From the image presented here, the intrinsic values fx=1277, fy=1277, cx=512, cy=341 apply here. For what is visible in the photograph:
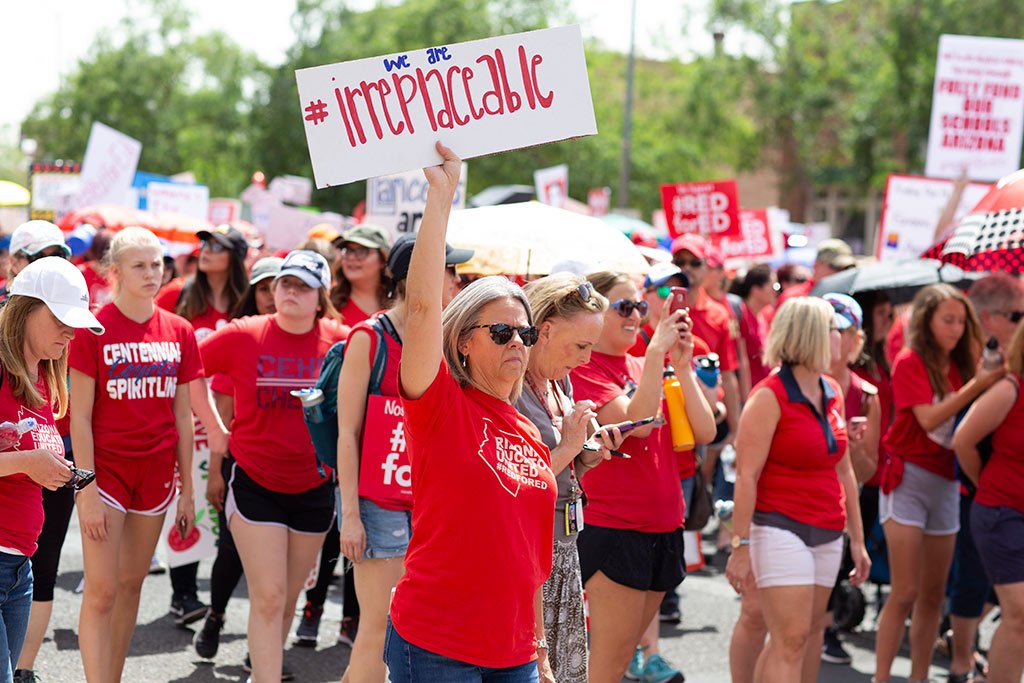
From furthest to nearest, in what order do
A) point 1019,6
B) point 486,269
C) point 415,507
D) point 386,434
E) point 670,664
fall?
point 1019,6 < point 670,664 < point 486,269 < point 386,434 < point 415,507

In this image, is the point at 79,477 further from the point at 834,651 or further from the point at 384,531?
the point at 834,651

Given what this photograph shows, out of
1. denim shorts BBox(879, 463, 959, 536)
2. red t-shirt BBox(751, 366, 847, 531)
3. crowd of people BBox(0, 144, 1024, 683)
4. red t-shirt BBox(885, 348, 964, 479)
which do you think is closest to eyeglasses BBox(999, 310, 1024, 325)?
crowd of people BBox(0, 144, 1024, 683)

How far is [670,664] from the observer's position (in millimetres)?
7141

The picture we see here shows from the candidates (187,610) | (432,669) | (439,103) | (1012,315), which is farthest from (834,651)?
(439,103)

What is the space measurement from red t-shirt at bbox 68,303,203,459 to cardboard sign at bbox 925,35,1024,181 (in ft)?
23.0

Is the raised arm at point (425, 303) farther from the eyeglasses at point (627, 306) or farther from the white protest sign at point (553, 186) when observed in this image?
the white protest sign at point (553, 186)

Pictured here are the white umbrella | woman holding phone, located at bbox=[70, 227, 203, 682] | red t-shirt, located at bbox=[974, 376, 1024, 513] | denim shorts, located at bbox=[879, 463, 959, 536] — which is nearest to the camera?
woman holding phone, located at bbox=[70, 227, 203, 682]

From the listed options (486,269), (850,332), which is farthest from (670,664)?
(486,269)

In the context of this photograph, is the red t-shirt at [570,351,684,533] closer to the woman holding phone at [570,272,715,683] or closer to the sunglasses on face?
the woman holding phone at [570,272,715,683]

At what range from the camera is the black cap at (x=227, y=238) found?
7426 millimetres

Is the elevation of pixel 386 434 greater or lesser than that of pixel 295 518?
greater

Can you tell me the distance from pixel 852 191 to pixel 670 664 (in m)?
40.2

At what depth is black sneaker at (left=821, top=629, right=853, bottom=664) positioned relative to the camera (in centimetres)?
741

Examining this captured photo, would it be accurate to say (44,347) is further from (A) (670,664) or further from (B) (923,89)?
(B) (923,89)
